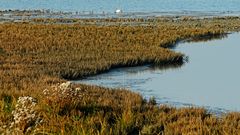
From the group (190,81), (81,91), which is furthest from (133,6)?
(81,91)

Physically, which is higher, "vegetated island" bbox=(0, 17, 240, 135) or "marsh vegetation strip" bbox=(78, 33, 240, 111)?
"vegetated island" bbox=(0, 17, 240, 135)

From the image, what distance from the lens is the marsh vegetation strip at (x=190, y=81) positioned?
19438 millimetres

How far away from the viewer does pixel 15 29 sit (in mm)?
43906

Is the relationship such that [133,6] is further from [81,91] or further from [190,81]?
[81,91]

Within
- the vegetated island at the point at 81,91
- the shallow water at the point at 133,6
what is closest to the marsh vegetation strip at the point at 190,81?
the vegetated island at the point at 81,91

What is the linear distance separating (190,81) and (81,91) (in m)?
6.68

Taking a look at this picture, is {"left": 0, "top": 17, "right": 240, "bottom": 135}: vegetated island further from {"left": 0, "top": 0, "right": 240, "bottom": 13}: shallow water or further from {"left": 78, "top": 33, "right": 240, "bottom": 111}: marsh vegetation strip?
{"left": 0, "top": 0, "right": 240, "bottom": 13}: shallow water

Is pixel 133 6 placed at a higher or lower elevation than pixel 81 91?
lower

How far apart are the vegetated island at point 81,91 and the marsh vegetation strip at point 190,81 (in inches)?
43.6

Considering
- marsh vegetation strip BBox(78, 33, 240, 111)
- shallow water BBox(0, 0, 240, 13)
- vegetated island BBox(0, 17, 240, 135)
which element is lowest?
shallow water BBox(0, 0, 240, 13)

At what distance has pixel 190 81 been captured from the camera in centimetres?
2298

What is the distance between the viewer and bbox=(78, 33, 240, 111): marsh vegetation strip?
19438 mm

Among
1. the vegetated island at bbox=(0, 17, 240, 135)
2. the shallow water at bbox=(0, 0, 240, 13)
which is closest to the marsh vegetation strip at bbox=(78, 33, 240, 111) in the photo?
the vegetated island at bbox=(0, 17, 240, 135)

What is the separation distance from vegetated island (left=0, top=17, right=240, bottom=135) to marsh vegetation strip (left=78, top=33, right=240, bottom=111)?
3.64ft
